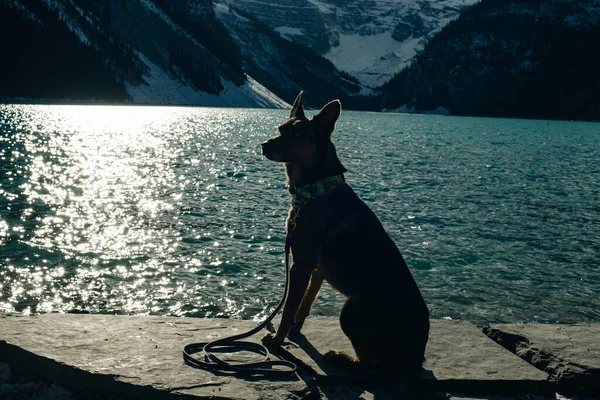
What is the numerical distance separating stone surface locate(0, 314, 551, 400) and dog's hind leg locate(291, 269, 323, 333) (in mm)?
177

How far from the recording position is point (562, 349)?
255 inches

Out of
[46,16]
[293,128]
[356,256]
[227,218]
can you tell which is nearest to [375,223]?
[356,256]

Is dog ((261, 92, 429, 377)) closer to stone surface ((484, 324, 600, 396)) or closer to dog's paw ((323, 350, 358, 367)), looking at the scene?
dog's paw ((323, 350, 358, 367))

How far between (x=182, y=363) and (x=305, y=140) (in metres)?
2.66

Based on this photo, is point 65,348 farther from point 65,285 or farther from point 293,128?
point 65,285

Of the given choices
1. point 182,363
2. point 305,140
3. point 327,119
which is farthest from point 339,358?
point 327,119

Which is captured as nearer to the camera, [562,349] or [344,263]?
[344,263]

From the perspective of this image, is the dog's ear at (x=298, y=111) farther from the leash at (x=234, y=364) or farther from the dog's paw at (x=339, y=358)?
the dog's paw at (x=339, y=358)

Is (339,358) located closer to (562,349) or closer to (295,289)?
(295,289)

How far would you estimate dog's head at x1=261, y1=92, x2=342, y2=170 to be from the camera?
245 inches

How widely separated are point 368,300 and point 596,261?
1060 cm

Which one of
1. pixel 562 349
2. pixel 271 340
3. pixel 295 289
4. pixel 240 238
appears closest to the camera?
pixel 295 289

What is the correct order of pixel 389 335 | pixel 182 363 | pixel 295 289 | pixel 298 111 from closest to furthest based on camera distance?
pixel 389 335
pixel 182 363
pixel 295 289
pixel 298 111

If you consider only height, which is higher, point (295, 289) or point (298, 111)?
point (298, 111)
